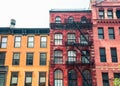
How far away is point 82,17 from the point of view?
1576 inches

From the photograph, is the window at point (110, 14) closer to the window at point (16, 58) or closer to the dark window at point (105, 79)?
the dark window at point (105, 79)

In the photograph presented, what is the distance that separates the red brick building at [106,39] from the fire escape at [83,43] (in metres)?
0.80

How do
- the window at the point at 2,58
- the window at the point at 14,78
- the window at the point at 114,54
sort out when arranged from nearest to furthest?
the window at the point at 14,78, the window at the point at 114,54, the window at the point at 2,58

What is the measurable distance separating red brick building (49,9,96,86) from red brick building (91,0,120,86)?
91cm

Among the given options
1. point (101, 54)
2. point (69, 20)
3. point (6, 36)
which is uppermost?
point (69, 20)

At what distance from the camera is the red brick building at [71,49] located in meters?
36.3

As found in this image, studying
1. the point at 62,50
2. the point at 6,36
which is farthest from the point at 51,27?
the point at 6,36

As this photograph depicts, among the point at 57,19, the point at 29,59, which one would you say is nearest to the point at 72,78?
the point at 29,59

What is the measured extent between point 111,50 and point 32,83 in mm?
13256

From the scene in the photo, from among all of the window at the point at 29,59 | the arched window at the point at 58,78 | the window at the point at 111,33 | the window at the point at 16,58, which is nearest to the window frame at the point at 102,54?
the window at the point at 111,33

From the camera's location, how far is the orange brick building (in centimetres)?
3684

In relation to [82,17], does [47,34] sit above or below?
below

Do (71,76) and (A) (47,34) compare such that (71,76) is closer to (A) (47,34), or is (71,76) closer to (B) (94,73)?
(B) (94,73)

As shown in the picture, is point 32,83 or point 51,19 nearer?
point 32,83
